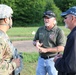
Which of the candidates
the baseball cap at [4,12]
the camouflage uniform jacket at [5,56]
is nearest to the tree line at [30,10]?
the baseball cap at [4,12]

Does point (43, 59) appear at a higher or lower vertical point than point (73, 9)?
lower

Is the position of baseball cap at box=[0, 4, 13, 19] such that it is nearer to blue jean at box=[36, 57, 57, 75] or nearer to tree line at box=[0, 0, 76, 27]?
blue jean at box=[36, 57, 57, 75]

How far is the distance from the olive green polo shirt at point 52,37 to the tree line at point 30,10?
52193 mm

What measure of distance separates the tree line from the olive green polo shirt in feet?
171

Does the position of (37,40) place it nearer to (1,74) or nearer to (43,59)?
(43,59)

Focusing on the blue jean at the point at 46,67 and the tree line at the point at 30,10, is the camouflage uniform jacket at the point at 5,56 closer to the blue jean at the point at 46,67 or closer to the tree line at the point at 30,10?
Result: the blue jean at the point at 46,67

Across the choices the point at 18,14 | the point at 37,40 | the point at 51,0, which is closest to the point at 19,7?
the point at 18,14

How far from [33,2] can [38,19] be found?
21.9 feet

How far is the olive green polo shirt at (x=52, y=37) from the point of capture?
A: 6.21 meters

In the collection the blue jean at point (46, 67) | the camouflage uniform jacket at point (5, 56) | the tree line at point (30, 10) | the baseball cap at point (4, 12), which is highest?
the baseball cap at point (4, 12)

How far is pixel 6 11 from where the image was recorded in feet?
13.4

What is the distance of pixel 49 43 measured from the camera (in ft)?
20.7

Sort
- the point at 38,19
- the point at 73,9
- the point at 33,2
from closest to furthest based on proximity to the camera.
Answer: the point at 73,9 < the point at 38,19 < the point at 33,2

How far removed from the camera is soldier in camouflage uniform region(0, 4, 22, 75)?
389cm
